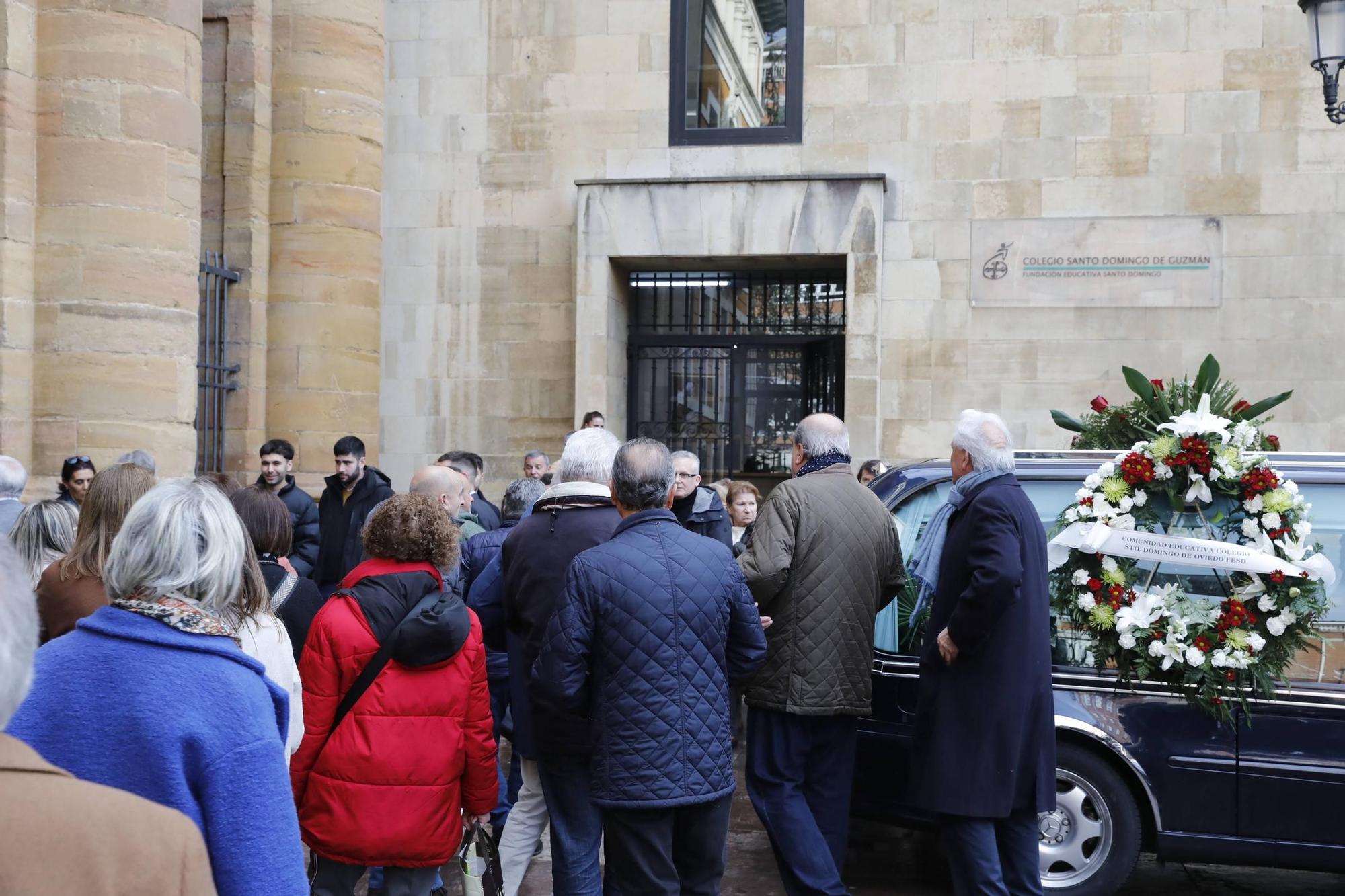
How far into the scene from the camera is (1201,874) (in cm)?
598

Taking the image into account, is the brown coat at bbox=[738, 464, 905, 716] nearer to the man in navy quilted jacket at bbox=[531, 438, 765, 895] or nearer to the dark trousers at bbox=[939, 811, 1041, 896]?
the dark trousers at bbox=[939, 811, 1041, 896]

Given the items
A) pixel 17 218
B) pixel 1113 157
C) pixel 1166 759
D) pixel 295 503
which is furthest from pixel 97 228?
pixel 1113 157

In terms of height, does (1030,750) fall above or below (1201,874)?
above

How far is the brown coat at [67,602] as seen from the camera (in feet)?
12.0

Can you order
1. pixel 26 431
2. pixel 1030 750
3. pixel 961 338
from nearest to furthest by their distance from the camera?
pixel 1030 750 < pixel 26 431 < pixel 961 338

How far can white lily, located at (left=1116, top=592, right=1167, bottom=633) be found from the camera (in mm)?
5180

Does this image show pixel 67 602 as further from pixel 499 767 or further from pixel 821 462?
pixel 821 462

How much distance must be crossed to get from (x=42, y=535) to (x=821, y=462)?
2.92 metres

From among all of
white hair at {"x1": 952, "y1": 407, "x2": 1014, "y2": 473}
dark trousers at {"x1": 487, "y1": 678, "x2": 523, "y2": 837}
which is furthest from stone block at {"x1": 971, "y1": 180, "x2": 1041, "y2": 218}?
dark trousers at {"x1": 487, "y1": 678, "x2": 523, "y2": 837}

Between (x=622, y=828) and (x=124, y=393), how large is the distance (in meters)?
5.87

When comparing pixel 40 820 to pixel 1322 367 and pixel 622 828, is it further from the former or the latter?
pixel 1322 367

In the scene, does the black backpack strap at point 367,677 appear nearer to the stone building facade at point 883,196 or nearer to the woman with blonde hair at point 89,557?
the woman with blonde hair at point 89,557

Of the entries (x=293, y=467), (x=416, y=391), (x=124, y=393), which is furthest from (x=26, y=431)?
(x=416, y=391)

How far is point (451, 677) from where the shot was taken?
418 cm
